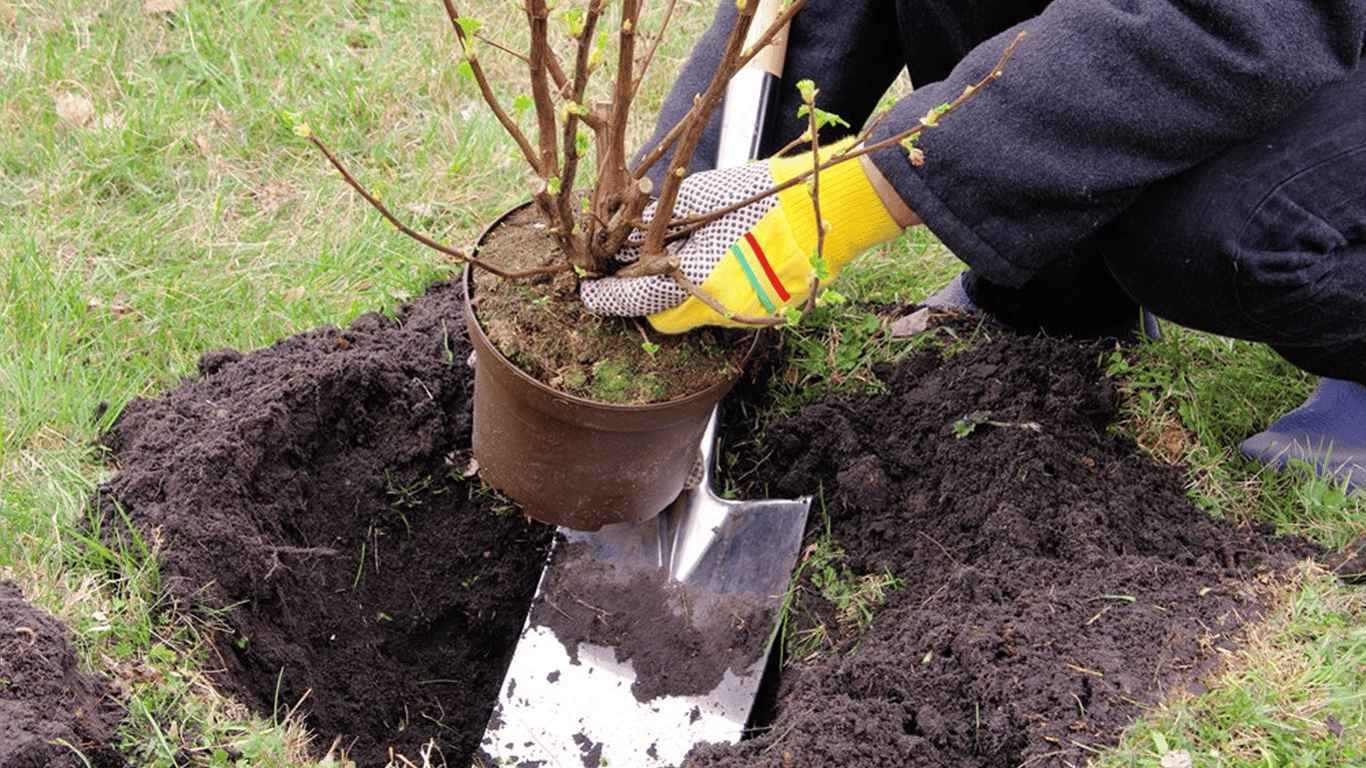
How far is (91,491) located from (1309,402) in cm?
226

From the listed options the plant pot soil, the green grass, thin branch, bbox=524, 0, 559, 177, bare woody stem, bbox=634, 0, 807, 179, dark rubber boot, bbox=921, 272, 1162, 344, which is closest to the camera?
thin branch, bbox=524, 0, 559, 177

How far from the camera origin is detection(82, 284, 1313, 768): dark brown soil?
1660 millimetres

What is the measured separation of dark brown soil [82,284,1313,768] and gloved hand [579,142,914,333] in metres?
0.57

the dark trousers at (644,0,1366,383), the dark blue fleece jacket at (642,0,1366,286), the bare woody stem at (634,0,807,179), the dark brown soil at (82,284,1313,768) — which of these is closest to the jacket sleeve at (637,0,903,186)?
the dark trousers at (644,0,1366,383)

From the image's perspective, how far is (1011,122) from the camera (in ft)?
5.29

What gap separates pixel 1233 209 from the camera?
1.69 meters

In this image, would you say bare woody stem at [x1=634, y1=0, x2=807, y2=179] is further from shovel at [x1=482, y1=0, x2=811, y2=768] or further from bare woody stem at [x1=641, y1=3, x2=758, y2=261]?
shovel at [x1=482, y1=0, x2=811, y2=768]

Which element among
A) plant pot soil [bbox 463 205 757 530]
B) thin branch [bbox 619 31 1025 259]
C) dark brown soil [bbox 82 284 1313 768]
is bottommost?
dark brown soil [bbox 82 284 1313 768]

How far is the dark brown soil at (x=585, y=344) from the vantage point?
1.75 m

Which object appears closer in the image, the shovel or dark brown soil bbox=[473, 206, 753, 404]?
dark brown soil bbox=[473, 206, 753, 404]

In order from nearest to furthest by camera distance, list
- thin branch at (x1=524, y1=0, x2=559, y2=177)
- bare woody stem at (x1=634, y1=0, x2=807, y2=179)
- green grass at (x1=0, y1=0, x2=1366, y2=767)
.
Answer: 1. thin branch at (x1=524, y1=0, x2=559, y2=177)
2. bare woody stem at (x1=634, y1=0, x2=807, y2=179)
3. green grass at (x1=0, y1=0, x2=1366, y2=767)

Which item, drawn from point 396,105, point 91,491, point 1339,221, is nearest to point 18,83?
point 396,105

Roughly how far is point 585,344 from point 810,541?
0.65 m

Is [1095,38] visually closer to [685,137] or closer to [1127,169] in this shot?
[1127,169]
